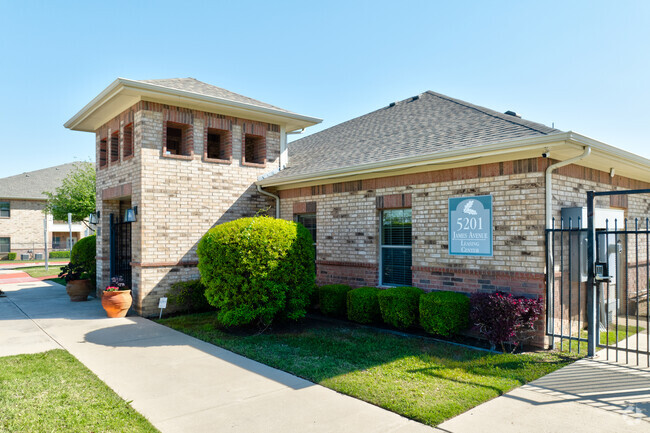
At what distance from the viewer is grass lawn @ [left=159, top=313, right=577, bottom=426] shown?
480cm

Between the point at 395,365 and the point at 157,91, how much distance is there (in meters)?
7.85

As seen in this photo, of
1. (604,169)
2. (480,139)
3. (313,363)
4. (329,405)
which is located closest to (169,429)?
(329,405)

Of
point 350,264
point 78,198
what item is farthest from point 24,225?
point 350,264

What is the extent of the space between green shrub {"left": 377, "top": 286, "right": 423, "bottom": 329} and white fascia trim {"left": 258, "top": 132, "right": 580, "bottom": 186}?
2.45 metres

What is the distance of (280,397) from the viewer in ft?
16.2

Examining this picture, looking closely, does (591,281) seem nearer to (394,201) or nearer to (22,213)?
(394,201)

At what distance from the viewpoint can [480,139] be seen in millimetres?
7703

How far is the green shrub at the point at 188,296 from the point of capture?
1033 centimetres

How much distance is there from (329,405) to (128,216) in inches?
301

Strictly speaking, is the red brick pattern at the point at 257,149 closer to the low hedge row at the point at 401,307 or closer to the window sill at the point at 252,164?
the window sill at the point at 252,164

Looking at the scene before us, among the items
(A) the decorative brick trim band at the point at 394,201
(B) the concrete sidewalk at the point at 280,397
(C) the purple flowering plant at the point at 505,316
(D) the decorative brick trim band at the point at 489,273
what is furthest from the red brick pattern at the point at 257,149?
(C) the purple flowering plant at the point at 505,316

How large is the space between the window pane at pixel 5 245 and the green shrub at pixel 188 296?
3485 cm

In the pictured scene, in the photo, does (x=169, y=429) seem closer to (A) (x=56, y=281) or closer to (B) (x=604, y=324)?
(B) (x=604, y=324)

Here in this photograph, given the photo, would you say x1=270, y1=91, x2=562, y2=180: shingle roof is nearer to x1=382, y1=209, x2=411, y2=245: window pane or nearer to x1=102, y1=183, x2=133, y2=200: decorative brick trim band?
x1=382, y1=209, x2=411, y2=245: window pane
